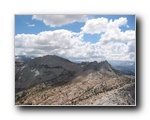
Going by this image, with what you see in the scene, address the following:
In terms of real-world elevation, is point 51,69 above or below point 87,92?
above

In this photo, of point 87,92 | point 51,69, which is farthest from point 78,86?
point 51,69

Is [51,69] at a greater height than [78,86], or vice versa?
[51,69]

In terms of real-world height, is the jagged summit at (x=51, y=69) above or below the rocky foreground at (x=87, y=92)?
above

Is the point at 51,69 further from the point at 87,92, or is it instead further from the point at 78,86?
the point at 87,92

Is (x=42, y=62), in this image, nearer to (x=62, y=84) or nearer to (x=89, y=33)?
(x=62, y=84)

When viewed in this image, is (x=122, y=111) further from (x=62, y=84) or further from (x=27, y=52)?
(x=27, y=52)

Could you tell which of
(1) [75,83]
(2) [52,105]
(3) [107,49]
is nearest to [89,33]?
(3) [107,49]
